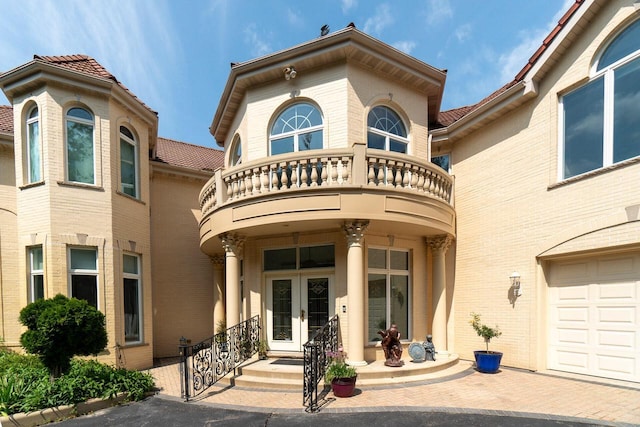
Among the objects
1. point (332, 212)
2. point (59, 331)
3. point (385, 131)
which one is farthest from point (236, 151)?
point (59, 331)

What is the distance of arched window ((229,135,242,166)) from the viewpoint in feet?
37.3

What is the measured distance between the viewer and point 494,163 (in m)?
9.70

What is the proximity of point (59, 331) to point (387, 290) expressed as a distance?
735 centimetres

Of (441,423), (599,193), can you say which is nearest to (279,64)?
(599,193)

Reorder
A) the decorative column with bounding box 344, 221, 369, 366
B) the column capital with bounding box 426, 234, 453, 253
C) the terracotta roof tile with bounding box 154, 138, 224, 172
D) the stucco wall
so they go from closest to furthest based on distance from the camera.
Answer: the stucco wall
the decorative column with bounding box 344, 221, 369, 366
the column capital with bounding box 426, 234, 453, 253
the terracotta roof tile with bounding box 154, 138, 224, 172

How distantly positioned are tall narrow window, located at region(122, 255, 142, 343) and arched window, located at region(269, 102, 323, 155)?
556 cm

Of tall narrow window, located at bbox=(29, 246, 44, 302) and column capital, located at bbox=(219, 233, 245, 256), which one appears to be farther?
tall narrow window, located at bbox=(29, 246, 44, 302)

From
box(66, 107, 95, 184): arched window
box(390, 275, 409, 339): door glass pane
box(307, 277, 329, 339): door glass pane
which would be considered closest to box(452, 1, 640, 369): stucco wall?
box(390, 275, 409, 339): door glass pane

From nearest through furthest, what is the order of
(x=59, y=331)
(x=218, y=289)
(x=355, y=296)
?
(x=59, y=331) < (x=355, y=296) < (x=218, y=289)

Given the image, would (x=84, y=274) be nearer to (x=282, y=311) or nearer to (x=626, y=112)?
(x=282, y=311)

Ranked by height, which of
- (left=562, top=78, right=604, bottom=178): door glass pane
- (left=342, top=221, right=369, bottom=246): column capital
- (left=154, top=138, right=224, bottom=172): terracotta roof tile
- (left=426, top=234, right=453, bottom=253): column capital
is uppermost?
(left=154, top=138, right=224, bottom=172): terracotta roof tile

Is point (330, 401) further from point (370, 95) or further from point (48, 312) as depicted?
point (370, 95)

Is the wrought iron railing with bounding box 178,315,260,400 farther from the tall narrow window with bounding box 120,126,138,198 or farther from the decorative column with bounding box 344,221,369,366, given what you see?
the tall narrow window with bounding box 120,126,138,198

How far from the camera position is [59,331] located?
6.48 m
